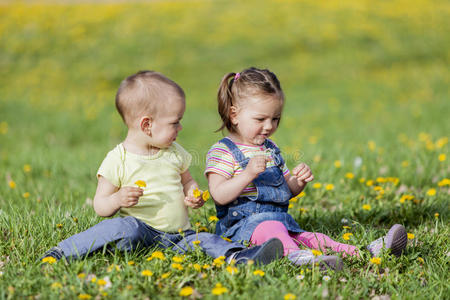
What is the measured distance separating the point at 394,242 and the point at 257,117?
3.52 feet

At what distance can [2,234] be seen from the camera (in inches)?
120

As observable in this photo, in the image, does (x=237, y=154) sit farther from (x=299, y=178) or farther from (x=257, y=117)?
Answer: (x=299, y=178)

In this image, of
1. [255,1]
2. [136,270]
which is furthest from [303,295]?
[255,1]

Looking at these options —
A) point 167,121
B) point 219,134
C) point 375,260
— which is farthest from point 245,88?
point 219,134

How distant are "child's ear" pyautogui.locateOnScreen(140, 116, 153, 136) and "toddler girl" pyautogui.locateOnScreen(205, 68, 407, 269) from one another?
0.43 metres

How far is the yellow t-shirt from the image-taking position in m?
2.87

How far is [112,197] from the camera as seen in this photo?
9.03 ft

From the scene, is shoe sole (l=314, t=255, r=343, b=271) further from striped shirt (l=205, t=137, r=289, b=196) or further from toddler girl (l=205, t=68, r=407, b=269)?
striped shirt (l=205, t=137, r=289, b=196)

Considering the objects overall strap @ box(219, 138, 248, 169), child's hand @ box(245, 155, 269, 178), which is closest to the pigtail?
overall strap @ box(219, 138, 248, 169)

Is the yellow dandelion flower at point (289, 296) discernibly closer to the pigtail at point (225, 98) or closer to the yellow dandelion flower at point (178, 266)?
the yellow dandelion flower at point (178, 266)

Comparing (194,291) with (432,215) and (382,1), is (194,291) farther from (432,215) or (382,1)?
(382,1)

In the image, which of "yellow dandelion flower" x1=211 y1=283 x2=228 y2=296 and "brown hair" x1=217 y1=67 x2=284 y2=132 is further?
"brown hair" x1=217 y1=67 x2=284 y2=132

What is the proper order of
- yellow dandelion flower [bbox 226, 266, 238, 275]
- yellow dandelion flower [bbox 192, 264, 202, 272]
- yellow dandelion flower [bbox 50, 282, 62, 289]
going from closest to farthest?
yellow dandelion flower [bbox 50, 282, 62, 289] → yellow dandelion flower [bbox 226, 266, 238, 275] → yellow dandelion flower [bbox 192, 264, 202, 272]

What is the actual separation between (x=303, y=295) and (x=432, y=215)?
1.86m
